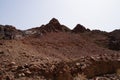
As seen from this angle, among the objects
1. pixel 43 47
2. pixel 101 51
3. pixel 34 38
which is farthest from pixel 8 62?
pixel 101 51

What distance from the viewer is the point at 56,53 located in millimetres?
21406

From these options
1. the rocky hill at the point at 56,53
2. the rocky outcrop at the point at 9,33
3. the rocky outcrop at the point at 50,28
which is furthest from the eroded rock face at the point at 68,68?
the rocky outcrop at the point at 50,28

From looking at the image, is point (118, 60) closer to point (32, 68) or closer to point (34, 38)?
point (32, 68)

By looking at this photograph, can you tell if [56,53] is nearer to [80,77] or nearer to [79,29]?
[80,77]

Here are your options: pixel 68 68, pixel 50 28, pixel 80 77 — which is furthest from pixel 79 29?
pixel 80 77

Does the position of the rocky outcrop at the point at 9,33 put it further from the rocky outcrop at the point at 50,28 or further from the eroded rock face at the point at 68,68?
the eroded rock face at the point at 68,68

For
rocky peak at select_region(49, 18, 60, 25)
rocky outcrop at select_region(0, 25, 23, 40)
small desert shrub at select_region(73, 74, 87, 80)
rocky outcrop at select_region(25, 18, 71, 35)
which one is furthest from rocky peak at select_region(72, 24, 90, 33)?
small desert shrub at select_region(73, 74, 87, 80)

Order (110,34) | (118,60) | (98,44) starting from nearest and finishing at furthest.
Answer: (118,60), (98,44), (110,34)

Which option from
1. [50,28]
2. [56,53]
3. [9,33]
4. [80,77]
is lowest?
[80,77]

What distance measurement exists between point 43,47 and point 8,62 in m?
7.35

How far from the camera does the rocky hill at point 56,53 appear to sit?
506 inches

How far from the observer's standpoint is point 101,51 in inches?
964

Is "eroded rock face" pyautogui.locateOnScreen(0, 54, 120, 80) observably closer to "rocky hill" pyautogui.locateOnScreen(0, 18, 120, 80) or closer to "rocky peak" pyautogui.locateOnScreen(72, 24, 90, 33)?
"rocky hill" pyautogui.locateOnScreen(0, 18, 120, 80)

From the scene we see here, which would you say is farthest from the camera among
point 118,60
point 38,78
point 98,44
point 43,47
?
point 98,44
